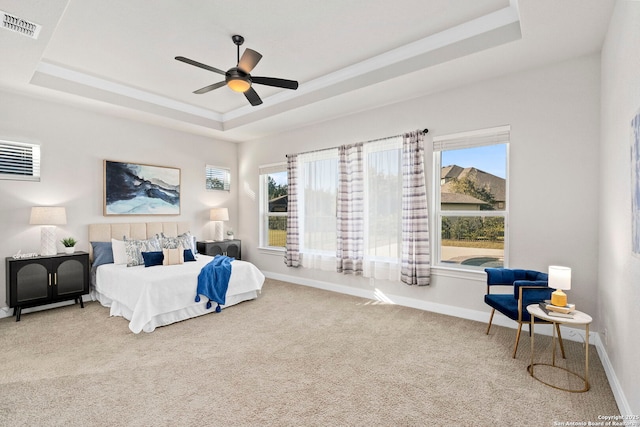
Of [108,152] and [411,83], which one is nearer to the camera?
[411,83]

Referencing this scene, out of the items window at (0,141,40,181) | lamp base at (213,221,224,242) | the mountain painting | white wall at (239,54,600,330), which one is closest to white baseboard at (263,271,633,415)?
white wall at (239,54,600,330)

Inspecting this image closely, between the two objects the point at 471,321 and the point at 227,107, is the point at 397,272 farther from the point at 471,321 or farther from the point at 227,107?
the point at 227,107

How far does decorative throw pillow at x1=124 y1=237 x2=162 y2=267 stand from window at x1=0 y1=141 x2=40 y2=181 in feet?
4.95

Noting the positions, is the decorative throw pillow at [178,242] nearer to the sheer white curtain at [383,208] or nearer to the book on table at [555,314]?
the sheer white curtain at [383,208]

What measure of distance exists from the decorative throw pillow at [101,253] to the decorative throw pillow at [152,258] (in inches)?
27.6

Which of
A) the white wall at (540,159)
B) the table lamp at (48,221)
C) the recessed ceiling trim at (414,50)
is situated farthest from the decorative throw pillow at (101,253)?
the white wall at (540,159)

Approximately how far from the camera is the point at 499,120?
3.72 metres

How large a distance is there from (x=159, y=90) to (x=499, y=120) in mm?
4770

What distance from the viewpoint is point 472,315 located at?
3902 millimetres

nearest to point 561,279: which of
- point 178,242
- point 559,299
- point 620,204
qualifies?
point 559,299

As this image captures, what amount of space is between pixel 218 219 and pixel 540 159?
205 inches

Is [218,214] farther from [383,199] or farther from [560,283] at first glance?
[560,283]

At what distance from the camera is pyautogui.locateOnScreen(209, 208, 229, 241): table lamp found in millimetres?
6195

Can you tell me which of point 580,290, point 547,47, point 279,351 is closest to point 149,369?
point 279,351
